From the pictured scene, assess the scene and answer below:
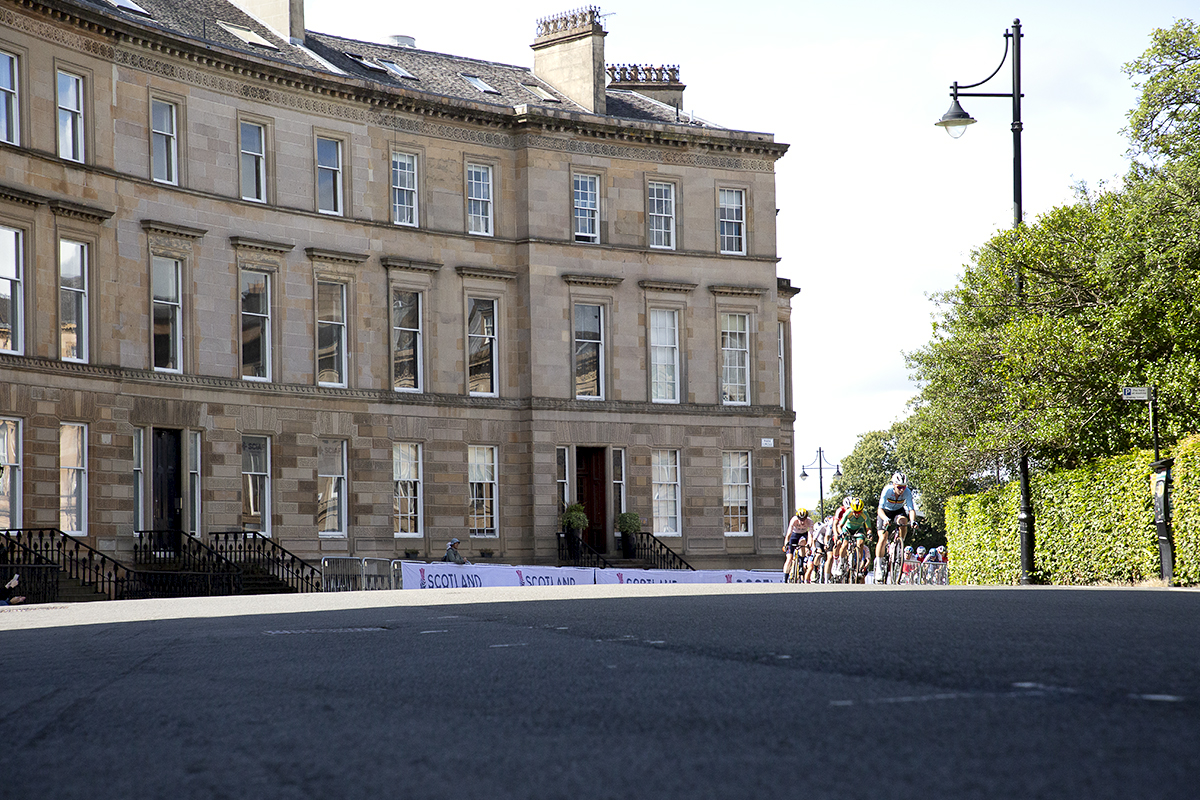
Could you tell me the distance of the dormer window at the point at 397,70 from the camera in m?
41.3

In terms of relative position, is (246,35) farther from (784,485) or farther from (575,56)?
(784,485)

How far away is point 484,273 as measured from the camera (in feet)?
131

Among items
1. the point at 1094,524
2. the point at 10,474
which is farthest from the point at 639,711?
the point at 10,474

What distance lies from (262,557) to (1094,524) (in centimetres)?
1918

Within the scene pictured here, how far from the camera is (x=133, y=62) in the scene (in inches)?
1307

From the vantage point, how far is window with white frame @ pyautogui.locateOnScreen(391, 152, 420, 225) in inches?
1535

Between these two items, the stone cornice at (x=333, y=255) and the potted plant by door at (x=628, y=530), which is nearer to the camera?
the stone cornice at (x=333, y=255)

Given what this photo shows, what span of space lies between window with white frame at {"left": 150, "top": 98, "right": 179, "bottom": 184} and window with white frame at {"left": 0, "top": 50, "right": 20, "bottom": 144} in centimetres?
405

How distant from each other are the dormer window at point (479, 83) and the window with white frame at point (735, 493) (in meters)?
12.8

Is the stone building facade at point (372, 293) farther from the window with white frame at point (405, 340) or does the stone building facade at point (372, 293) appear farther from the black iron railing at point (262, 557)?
the black iron railing at point (262, 557)

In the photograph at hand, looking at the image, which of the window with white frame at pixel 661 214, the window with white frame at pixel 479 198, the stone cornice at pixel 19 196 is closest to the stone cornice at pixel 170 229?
the stone cornice at pixel 19 196

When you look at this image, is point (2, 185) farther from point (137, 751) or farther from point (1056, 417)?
point (137, 751)

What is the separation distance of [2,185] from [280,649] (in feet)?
71.5

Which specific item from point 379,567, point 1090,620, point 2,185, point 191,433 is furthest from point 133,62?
point 1090,620
